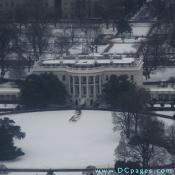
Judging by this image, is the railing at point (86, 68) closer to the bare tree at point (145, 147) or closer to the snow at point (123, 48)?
the snow at point (123, 48)

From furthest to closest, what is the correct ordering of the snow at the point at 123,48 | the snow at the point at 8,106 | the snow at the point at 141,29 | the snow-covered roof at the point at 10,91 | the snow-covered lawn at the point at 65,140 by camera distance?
the snow at the point at 141,29 → the snow at the point at 123,48 → the snow-covered roof at the point at 10,91 → the snow at the point at 8,106 → the snow-covered lawn at the point at 65,140

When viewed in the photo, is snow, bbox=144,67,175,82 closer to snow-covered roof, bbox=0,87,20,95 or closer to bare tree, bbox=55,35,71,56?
bare tree, bbox=55,35,71,56

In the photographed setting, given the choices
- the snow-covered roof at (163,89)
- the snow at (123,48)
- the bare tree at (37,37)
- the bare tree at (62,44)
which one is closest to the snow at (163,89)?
the snow-covered roof at (163,89)

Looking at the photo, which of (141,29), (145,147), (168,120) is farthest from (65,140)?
(141,29)

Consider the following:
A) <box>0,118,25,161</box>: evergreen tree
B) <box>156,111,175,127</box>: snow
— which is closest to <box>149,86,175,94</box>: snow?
<box>156,111,175,127</box>: snow

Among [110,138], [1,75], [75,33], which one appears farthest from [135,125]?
[75,33]

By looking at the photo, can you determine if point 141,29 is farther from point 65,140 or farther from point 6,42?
point 65,140
